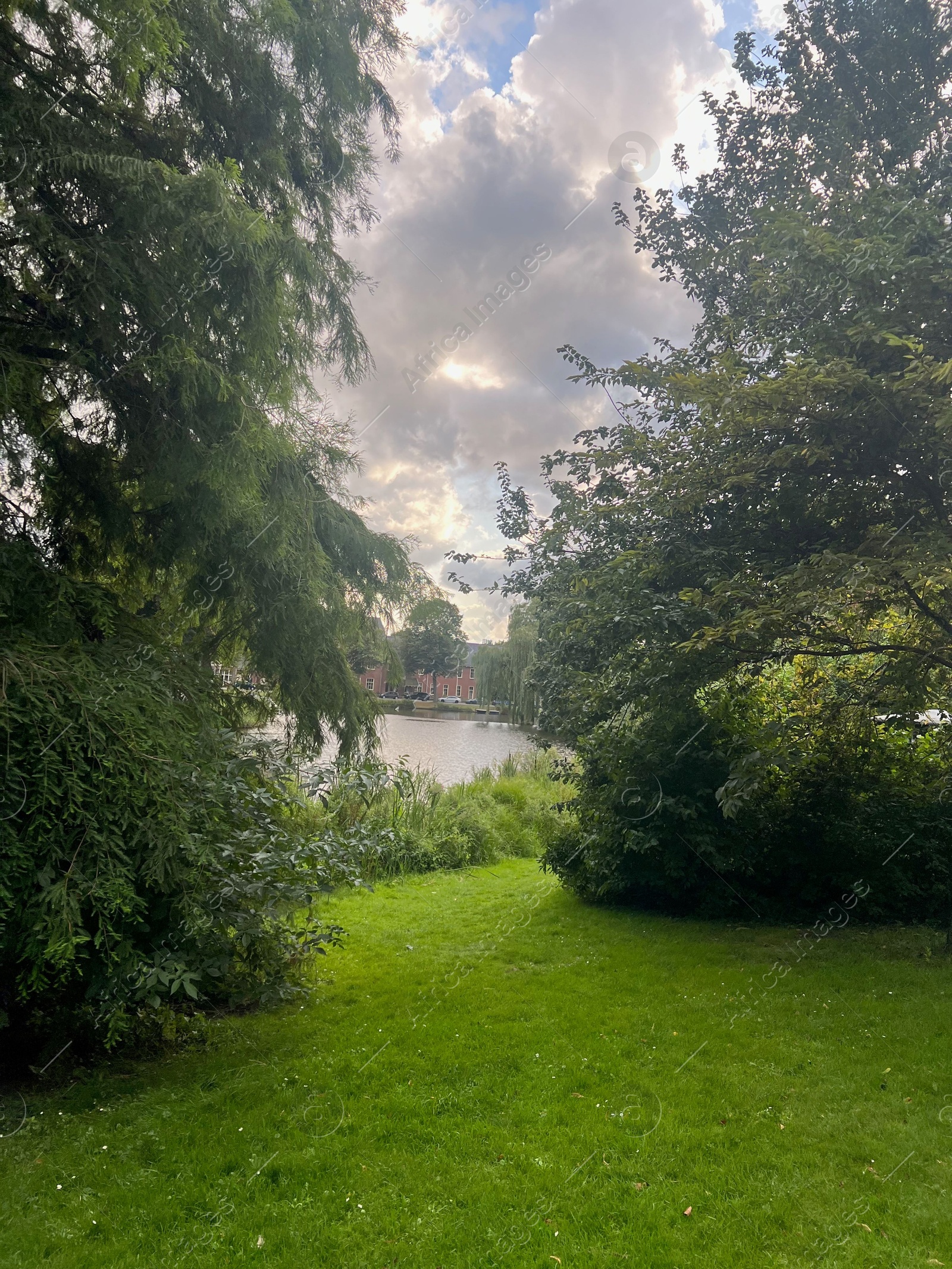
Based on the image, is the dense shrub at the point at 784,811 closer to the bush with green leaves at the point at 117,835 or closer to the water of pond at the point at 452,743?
the water of pond at the point at 452,743

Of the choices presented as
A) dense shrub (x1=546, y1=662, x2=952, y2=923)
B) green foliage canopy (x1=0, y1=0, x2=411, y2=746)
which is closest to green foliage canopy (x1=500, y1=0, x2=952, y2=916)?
dense shrub (x1=546, y1=662, x2=952, y2=923)

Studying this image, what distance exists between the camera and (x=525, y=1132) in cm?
381

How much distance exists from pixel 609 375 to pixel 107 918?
6.70 m

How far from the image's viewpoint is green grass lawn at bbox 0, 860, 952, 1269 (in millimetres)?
3057

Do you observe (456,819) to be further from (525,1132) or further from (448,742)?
(448,742)

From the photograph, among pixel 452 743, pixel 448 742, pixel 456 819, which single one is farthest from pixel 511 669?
pixel 456 819

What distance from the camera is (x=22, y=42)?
437 centimetres

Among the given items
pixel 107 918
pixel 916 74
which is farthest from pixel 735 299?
pixel 107 918

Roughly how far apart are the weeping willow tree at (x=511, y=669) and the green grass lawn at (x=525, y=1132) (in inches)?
612

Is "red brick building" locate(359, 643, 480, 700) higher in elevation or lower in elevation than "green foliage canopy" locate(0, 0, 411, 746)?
lower

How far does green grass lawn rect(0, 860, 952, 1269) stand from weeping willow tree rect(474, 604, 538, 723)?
15.5 meters

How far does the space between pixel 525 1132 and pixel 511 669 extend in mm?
21940

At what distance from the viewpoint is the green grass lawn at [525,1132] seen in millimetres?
3057

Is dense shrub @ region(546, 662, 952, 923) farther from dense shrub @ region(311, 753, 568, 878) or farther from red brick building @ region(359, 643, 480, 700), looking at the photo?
red brick building @ region(359, 643, 480, 700)
